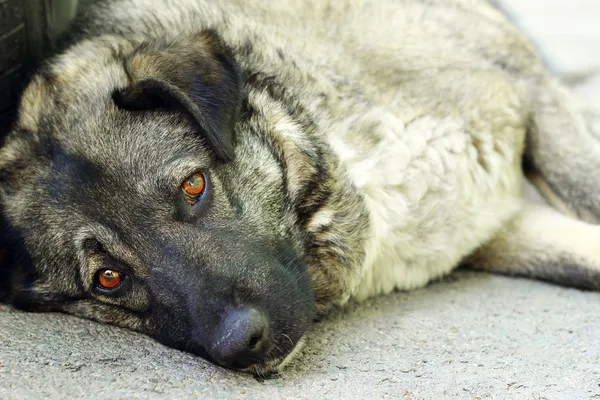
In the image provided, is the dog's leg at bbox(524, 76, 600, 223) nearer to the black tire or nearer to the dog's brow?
the dog's brow

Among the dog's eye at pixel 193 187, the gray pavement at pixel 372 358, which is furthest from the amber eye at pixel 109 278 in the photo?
the dog's eye at pixel 193 187

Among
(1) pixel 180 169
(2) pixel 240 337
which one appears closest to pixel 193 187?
(1) pixel 180 169

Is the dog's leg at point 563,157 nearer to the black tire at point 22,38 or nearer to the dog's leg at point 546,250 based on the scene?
the dog's leg at point 546,250

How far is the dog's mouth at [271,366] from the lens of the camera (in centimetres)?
199

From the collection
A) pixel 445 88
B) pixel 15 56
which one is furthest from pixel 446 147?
pixel 15 56

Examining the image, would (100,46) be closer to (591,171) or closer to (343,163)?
(343,163)

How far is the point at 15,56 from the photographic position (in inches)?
102

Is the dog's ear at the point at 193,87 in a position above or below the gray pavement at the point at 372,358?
above

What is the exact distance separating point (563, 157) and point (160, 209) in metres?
1.75

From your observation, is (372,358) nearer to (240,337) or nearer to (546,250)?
(240,337)

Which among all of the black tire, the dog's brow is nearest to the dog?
the dog's brow

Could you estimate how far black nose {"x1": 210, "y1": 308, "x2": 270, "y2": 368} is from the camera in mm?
1846

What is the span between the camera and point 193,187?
2098 millimetres

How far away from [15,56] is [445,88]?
5.46ft
